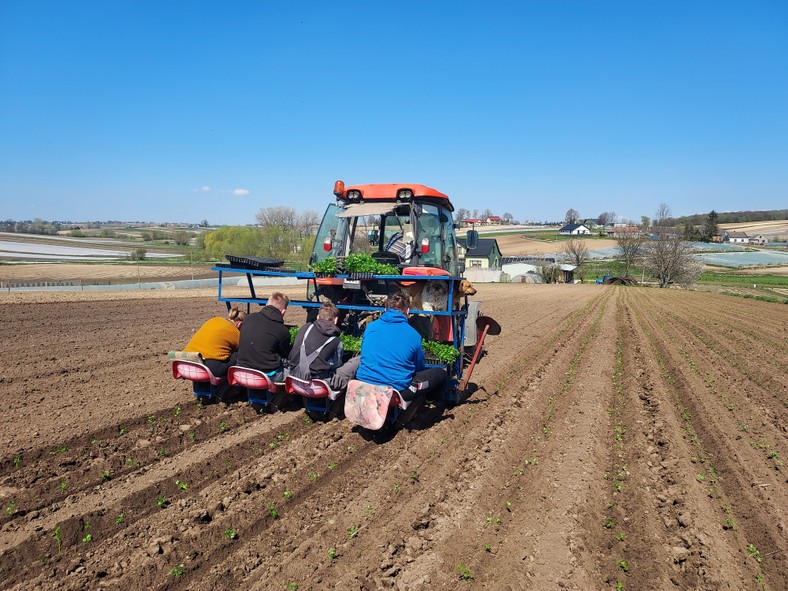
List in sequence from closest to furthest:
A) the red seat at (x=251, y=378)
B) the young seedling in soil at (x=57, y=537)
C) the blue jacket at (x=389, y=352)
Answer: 1. the young seedling in soil at (x=57, y=537)
2. the blue jacket at (x=389, y=352)
3. the red seat at (x=251, y=378)

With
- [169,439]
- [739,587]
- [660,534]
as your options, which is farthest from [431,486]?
[169,439]

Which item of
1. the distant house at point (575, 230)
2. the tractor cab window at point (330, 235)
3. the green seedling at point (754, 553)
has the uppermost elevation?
the distant house at point (575, 230)

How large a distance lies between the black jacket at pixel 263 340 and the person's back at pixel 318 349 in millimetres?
298

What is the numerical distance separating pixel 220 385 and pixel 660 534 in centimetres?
512

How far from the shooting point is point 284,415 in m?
6.57

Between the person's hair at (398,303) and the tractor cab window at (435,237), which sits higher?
the tractor cab window at (435,237)

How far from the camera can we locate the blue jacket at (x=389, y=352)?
226 inches

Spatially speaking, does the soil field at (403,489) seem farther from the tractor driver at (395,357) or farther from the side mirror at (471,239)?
the side mirror at (471,239)

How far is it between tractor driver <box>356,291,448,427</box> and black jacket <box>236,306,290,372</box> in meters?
1.18

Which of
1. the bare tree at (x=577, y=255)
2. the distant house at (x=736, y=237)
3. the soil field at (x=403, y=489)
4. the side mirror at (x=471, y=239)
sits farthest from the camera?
the distant house at (x=736, y=237)

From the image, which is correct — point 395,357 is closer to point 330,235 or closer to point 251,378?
point 251,378

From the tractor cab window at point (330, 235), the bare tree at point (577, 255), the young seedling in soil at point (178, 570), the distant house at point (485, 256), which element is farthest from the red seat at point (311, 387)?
the bare tree at point (577, 255)

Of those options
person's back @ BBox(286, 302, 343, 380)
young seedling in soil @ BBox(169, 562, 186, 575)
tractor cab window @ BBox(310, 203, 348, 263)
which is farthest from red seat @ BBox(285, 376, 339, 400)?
tractor cab window @ BBox(310, 203, 348, 263)

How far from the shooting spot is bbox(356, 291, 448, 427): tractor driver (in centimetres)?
573
